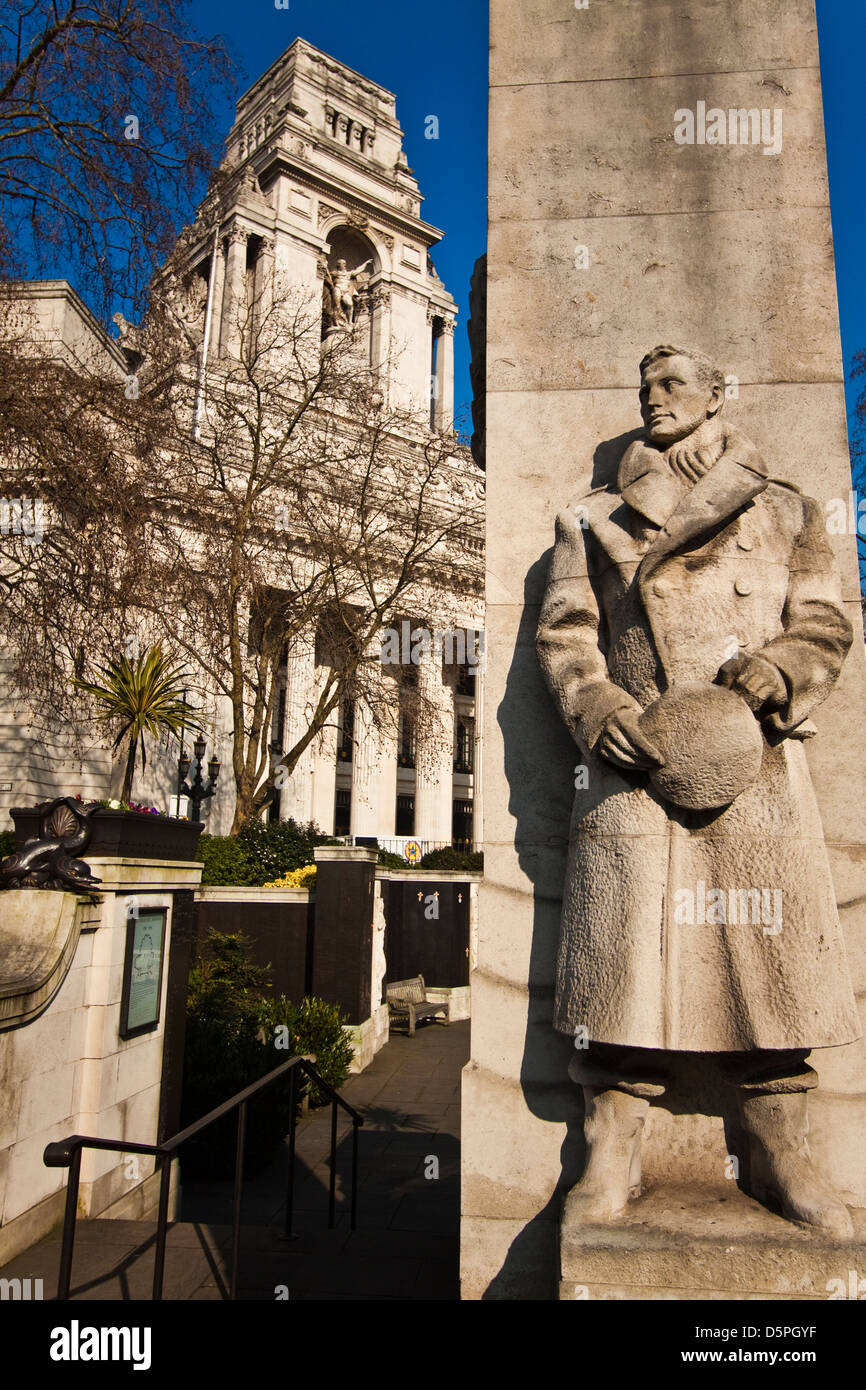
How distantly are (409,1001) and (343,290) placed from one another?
168 feet

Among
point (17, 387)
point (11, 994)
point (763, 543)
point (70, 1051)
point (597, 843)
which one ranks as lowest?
point (70, 1051)

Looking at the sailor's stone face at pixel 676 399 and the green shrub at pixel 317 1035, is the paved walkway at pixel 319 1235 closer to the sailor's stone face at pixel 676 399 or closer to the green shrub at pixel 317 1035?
the green shrub at pixel 317 1035

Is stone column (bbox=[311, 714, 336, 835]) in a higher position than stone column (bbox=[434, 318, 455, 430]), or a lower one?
lower

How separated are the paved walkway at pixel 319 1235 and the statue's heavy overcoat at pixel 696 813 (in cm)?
236

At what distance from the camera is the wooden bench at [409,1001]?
57.6ft

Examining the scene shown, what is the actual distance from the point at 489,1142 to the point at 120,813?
15.1 ft

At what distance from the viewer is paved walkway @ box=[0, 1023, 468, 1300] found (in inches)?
207

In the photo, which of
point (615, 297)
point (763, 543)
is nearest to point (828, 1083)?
point (763, 543)

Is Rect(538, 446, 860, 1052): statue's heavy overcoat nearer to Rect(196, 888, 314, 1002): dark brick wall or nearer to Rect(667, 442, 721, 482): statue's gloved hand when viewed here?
Rect(667, 442, 721, 482): statue's gloved hand

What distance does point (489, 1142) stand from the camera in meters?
3.80

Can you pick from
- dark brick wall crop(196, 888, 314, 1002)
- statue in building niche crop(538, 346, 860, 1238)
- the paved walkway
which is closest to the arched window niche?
dark brick wall crop(196, 888, 314, 1002)

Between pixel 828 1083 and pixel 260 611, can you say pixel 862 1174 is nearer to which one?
pixel 828 1083

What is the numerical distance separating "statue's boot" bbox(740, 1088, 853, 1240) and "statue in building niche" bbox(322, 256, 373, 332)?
55.5 metres

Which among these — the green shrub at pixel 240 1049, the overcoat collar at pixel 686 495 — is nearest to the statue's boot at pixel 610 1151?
the overcoat collar at pixel 686 495
